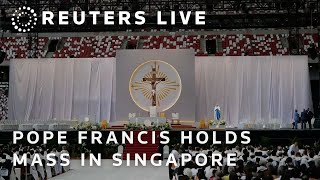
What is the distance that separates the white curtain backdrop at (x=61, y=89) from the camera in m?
31.8

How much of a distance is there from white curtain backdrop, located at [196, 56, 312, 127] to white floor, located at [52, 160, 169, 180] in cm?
1104

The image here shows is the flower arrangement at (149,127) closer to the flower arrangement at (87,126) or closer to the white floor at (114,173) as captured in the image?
the flower arrangement at (87,126)

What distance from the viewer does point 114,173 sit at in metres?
17.8

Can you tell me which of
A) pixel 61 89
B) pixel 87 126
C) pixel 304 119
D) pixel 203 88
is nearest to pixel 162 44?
pixel 203 88

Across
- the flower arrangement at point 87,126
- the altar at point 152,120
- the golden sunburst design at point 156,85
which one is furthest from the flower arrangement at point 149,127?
the golden sunburst design at point 156,85

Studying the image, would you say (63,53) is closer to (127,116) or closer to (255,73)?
(127,116)

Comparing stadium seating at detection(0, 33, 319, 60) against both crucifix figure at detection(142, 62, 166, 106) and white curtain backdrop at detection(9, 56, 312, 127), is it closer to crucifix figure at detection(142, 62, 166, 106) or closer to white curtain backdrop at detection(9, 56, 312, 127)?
white curtain backdrop at detection(9, 56, 312, 127)

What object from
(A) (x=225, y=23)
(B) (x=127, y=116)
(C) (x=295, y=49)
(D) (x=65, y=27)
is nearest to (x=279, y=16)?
(A) (x=225, y=23)

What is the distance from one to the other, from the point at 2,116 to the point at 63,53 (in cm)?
562

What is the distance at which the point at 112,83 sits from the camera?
31.9m

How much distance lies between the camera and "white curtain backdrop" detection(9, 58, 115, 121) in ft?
104

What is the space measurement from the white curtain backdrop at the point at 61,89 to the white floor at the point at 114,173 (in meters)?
11.2

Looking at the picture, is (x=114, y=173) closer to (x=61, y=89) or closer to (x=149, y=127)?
(x=149, y=127)

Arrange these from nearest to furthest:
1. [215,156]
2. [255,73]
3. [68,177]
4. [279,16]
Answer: [215,156], [68,177], [279,16], [255,73]
